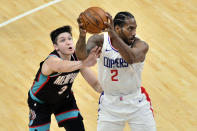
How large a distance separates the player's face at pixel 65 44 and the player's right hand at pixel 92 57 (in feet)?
2.06

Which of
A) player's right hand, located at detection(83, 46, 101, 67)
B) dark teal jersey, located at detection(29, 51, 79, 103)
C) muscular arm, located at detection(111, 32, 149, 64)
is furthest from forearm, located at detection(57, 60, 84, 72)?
muscular arm, located at detection(111, 32, 149, 64)

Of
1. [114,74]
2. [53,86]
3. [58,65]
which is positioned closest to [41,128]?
[53,86]

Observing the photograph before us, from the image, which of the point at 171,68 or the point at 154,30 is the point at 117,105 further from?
the point at 154,30

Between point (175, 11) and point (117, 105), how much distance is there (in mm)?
5157

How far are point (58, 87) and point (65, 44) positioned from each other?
0.62 metres

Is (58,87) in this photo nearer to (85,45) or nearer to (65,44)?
(65,44)

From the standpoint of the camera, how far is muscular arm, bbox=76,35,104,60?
18.9 feet

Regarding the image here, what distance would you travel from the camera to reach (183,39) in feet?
33.3

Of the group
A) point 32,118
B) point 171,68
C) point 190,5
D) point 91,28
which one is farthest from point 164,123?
point 190,5

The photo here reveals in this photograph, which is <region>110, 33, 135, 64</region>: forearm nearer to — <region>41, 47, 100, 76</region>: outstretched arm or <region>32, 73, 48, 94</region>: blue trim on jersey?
<region>41, 47, 100, 76</region>: outstretched arm

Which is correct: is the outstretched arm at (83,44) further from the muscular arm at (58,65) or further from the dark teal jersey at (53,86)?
the dark teal jersey at (53,86)

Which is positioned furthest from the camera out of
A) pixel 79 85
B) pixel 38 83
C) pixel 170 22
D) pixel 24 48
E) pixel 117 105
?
pixel 170 22

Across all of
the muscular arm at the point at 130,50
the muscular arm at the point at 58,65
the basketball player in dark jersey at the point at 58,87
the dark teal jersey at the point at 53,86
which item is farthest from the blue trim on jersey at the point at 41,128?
the muscular arm at the point at 130,50

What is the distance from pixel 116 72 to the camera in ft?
20.3
